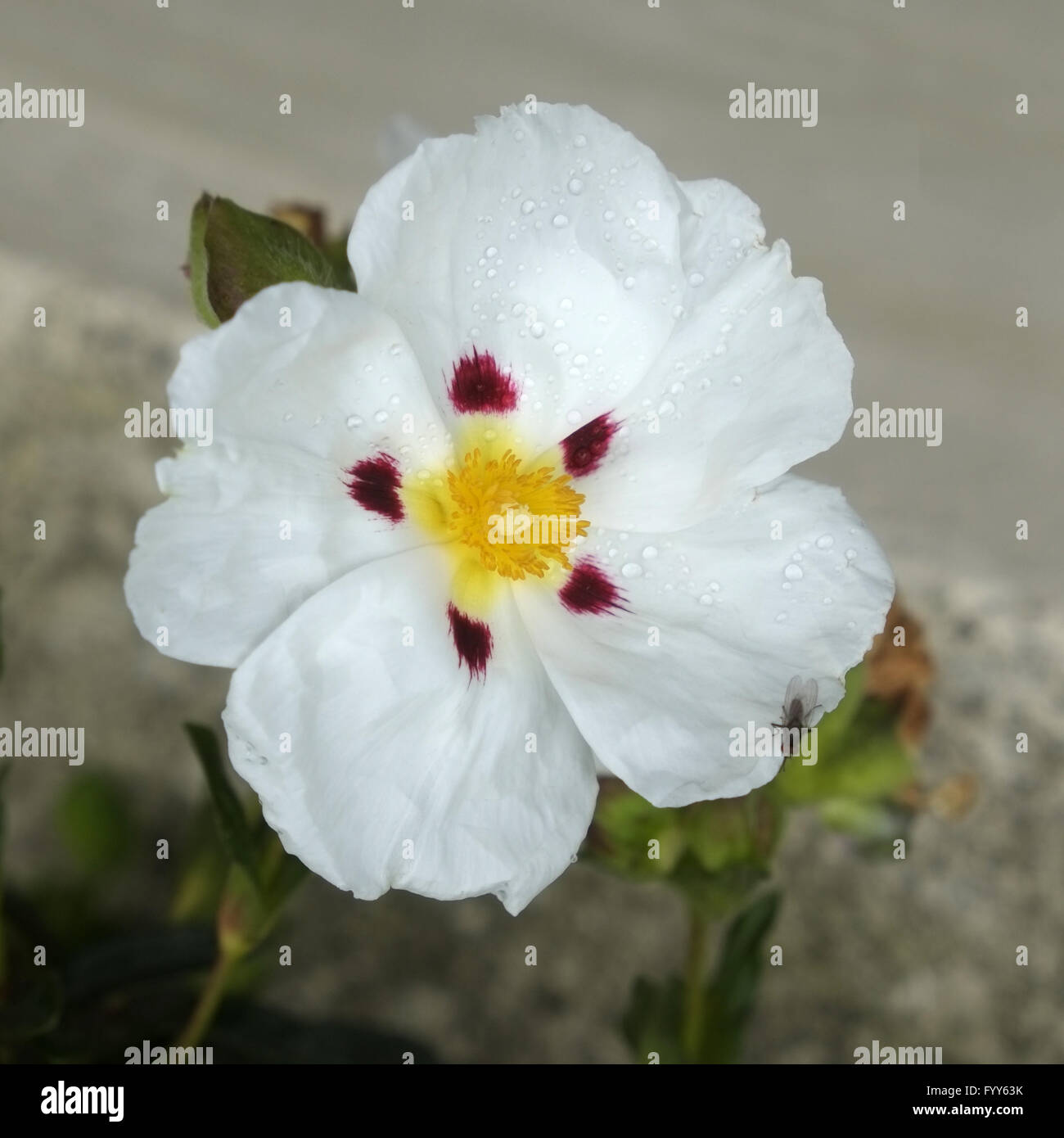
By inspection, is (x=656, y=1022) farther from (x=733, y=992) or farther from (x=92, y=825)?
(x=92, y=825)

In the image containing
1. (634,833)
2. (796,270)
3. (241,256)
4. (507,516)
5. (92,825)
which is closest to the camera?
(241,256)

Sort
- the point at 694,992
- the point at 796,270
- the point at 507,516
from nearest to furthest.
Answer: the point at 507,516 < the point at 694,992 < the point at 796,270

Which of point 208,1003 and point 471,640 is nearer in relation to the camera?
point 471,640

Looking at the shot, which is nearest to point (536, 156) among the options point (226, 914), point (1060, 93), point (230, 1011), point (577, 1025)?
point (226, 914)

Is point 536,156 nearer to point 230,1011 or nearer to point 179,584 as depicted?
point 179,584

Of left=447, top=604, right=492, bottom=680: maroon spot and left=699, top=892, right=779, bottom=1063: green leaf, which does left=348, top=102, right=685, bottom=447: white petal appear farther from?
left=699, top=892, right=779, bottom=1063: green leaf

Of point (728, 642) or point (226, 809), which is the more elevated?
point (728, 642)

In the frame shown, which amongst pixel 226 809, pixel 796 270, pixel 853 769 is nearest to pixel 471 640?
pixel 226 809
